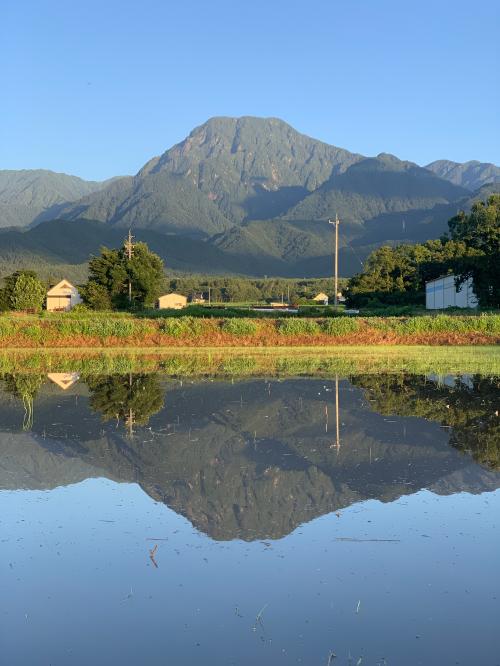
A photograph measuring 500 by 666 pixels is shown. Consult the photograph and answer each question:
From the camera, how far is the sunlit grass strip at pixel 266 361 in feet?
108

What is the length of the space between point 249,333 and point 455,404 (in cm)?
2524

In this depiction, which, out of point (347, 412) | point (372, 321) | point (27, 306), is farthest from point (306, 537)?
point (27, 306)

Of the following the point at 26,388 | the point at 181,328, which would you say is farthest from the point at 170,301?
the point at 26,388

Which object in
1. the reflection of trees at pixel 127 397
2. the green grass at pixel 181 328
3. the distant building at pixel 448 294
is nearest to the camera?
the reflection of trees at pixel 127 397

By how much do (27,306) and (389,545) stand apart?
85.0 m

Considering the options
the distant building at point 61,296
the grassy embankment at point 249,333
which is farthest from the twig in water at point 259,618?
the distant building at point 61,296

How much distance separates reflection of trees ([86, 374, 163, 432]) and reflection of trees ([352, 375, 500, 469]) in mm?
6167

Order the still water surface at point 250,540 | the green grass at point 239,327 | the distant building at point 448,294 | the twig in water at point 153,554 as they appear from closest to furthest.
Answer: the still water surface at point 250,540 < the twig in water at point 153,554 < the green grass at point 239,327 < the distant building at point 448,294

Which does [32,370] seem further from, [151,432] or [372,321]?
[372,321]

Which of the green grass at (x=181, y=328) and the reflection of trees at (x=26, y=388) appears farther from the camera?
the green grass at (x=181, y=328)

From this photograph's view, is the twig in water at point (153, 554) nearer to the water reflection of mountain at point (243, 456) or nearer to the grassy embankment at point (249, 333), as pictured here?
the water reflection of mountain at point (243, 456)

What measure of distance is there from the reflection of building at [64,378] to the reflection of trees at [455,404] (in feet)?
32.7

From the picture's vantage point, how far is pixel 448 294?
74.1 meters

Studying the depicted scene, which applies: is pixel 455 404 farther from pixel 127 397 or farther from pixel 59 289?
pixel 59 289
